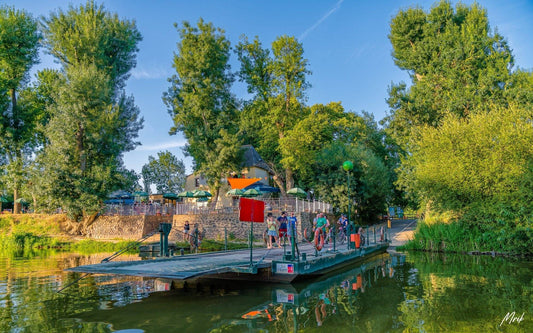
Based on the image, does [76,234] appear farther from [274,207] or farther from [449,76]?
[449,76]

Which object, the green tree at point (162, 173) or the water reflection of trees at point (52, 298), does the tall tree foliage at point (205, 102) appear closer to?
the water reflection of trees at point (52, 298)

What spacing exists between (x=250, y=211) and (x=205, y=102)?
2629 cm

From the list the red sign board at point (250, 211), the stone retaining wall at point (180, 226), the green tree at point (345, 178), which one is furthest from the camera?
the green tree at point (345, 178)

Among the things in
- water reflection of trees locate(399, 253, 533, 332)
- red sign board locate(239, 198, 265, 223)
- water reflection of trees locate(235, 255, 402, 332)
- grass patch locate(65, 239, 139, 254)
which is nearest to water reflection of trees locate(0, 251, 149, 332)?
water reflection of trees locate(235, 255, 402, 332)

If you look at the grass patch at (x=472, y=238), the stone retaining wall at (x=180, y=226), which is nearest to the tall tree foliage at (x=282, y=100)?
the stone retaining wall at (x=180, y=226)

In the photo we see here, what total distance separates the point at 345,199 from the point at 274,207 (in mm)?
8805

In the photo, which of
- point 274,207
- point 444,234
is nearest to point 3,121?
point 274,207

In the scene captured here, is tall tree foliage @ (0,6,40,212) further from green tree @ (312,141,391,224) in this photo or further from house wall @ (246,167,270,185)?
→ green tree @ (312,141,391,224)

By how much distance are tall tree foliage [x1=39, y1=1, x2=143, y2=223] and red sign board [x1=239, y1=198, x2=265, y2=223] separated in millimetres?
26190

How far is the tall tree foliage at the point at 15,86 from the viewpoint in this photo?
35812 millimetres

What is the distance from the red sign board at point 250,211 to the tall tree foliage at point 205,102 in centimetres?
2294

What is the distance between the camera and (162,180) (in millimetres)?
68375

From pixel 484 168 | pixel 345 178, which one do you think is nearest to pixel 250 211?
pixel 484 168

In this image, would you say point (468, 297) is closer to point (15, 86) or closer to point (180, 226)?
point (180, 226)
